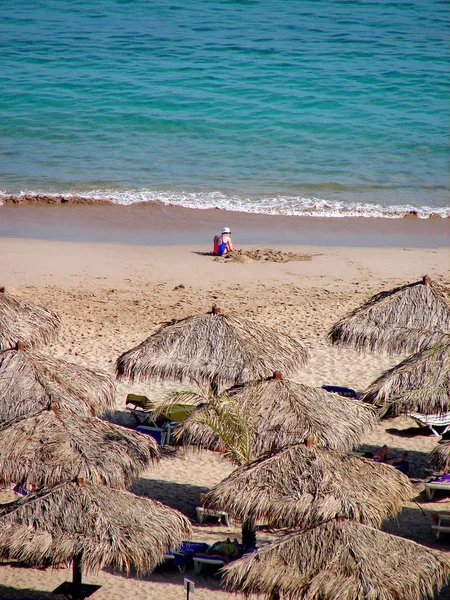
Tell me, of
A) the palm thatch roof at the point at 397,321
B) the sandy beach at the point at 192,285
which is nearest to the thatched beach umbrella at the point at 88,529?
the sandy beach at the point at 192,285

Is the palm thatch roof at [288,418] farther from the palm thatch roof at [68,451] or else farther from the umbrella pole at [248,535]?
the umbrella pole at [248,535]

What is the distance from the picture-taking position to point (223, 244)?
54.4ft

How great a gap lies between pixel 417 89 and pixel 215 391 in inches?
998

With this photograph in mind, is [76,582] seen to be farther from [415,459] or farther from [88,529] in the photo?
[415,459]

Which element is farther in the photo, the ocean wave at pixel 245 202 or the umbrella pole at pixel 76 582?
the ocean wave at pixel 245 202

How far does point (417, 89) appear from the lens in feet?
105

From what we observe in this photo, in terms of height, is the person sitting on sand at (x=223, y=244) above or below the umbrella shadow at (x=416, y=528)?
above

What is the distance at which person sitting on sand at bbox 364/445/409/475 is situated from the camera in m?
9.02

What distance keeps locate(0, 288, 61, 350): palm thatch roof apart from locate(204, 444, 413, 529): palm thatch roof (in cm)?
411

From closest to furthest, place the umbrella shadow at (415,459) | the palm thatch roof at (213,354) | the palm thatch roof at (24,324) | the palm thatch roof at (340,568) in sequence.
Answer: the palm thatch roof at (340,568) < the umbrella shadow at (415,459) < the palm thatch roof at (213,354) < the palm thatch roof at (24,324)

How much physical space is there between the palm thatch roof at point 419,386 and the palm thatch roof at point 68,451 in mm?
2743

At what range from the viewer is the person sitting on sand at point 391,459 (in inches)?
355

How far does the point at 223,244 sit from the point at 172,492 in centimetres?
842

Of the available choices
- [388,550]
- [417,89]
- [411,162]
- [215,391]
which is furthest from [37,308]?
[417,89]
